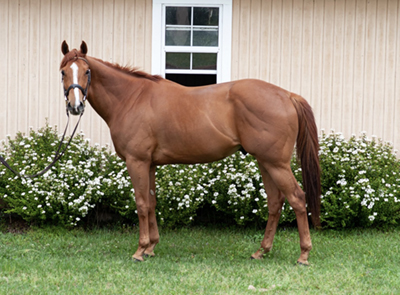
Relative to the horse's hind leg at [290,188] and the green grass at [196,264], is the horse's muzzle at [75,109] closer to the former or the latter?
the green grass at [196,264]

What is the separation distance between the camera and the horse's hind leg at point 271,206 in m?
5.37

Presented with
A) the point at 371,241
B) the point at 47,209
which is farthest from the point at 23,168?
the point at 371,241

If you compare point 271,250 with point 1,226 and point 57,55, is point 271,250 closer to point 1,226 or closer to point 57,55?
point 1,226

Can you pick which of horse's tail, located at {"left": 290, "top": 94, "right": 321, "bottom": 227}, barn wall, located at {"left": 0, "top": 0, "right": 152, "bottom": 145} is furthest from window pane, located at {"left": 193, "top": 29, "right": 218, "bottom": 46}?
horse's tail, located at {"left": 290, "top": 94, "right": 321, "bottom": 227}

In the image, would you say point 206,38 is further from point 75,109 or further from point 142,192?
point 75,109

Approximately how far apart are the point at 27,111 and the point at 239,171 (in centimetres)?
347

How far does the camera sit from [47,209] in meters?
6.54

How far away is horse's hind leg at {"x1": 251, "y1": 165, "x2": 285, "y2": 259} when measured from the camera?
5.37 m

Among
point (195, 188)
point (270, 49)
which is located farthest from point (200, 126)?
point (270, 49)

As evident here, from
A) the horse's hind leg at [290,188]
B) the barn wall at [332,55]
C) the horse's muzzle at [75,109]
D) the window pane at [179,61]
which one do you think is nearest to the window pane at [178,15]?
the window pane at [179,61]

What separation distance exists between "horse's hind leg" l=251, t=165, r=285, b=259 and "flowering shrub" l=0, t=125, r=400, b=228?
1.15 meters

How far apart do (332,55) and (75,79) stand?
4.35 metres

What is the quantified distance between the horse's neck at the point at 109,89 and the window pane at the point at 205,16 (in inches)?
100

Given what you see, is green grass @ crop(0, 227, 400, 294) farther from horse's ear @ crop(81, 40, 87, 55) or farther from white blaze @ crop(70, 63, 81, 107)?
horse's ear @ crop(81, 40, 87, 55)
